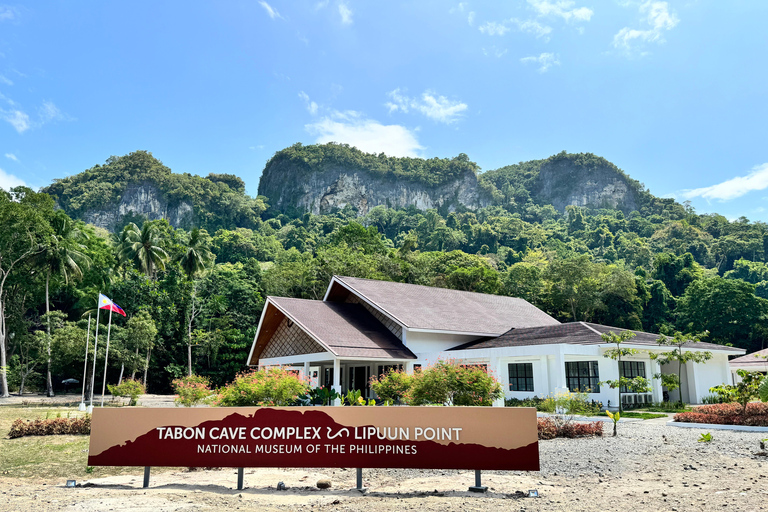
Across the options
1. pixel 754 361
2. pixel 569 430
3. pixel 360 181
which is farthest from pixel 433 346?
pixel 360 181

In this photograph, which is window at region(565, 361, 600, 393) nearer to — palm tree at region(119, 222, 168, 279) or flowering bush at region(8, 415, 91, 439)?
flowering bush at region(8, 415, 91, 439)

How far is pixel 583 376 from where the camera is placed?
21312 millimetres

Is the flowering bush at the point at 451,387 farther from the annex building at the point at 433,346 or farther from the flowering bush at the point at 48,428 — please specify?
the flowering bush at the point at 48,428

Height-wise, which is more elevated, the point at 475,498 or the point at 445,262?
the point at 445,262

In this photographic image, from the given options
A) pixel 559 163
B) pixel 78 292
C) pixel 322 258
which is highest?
pixel 559 163

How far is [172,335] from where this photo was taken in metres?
43.1

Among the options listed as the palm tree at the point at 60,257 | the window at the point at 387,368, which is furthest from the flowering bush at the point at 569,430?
the palm tree at the point at 60,257

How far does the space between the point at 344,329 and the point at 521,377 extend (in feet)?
24.6

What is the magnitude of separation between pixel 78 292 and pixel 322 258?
20.3m

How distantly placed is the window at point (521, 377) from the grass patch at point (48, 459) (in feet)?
49.6

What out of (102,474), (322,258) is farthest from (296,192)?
(102,474)

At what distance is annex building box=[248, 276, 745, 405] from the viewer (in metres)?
20.8

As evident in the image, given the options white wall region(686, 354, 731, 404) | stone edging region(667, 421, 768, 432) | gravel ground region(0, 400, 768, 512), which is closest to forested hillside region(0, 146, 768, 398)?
white wall region(686, 354, 731, 404)

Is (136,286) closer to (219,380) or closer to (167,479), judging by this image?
(219,380)
